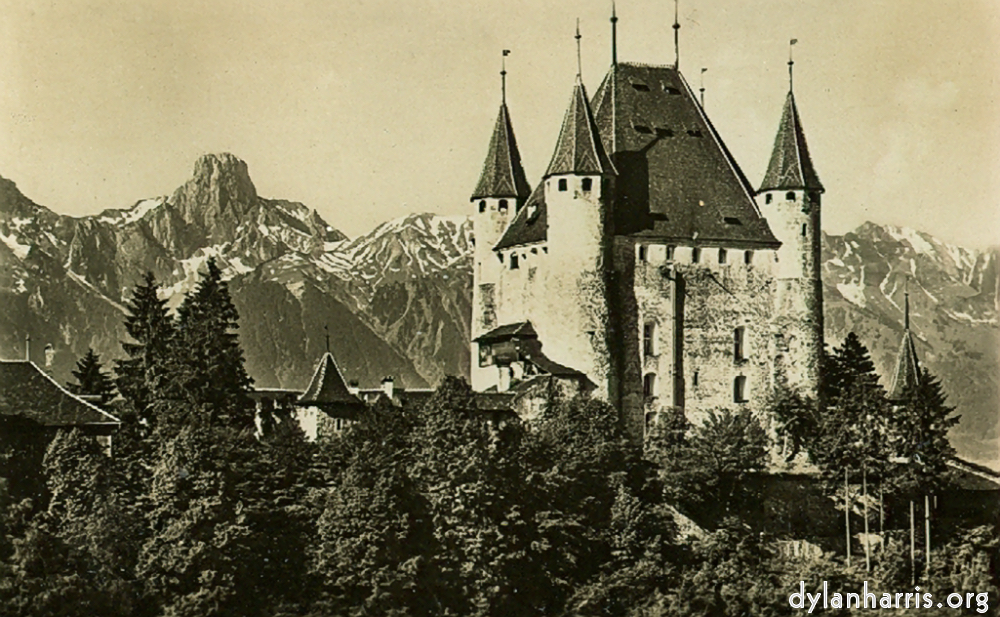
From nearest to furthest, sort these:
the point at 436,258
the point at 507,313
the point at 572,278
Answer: the point at 572,278 < the point at 507,313 < the point at 436,258

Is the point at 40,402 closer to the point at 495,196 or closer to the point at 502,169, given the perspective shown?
the point at 495,196

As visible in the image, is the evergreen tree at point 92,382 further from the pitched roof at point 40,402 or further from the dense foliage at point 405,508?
the pitched roof at point 40,402

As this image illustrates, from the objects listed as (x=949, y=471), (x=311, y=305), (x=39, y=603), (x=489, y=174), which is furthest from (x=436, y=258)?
(x=39, y=603)

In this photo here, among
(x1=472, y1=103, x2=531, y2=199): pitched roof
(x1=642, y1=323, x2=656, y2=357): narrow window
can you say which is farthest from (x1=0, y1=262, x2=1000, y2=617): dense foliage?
(x1=472, y1=103, x2=531, y2=199): pitched roof

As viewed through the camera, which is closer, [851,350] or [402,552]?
[402,552]

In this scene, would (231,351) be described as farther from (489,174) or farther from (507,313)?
(489,174)

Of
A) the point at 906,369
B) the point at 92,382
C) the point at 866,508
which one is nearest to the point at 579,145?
the point at 906,369

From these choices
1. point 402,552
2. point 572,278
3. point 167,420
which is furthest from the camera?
point 572,278

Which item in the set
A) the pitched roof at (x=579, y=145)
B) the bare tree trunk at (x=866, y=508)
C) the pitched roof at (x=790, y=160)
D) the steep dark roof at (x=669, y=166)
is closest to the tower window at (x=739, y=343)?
the steep dark roof at (x=669, y=166)
